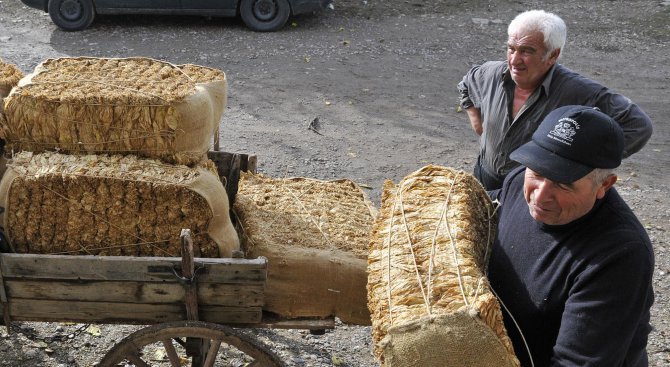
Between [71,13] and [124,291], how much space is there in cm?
906

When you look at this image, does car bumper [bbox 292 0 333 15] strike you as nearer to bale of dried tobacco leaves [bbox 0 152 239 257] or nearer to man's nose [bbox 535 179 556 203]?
bale of dried tobacco leaves [bbox 0 152 239 257]

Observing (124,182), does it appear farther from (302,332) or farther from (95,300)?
(302,332)

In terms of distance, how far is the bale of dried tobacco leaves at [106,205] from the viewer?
3.73 m

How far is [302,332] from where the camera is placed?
5.54 metres

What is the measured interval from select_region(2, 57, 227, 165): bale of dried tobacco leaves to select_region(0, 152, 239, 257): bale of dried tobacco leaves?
0.07m

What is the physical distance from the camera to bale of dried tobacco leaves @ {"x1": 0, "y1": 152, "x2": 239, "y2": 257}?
3.73 metres

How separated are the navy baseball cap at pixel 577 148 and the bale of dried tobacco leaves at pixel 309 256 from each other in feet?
4.95

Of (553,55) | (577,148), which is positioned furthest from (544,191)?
(553,55)

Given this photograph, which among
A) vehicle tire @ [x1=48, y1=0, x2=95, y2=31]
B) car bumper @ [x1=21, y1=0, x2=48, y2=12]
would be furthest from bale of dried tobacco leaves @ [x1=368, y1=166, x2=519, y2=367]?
car bumper @ [x1=21, y1=0, x2=48, y2=12]

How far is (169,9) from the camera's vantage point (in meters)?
11.8

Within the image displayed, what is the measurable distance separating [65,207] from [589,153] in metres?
2.44

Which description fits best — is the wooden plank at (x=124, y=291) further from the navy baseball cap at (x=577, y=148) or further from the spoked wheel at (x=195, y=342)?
the navy baseball cap at (x=577, y=148)

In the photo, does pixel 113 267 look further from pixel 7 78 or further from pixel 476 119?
pixel 476 119

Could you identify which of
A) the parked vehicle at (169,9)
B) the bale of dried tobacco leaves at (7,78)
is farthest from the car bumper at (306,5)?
the bale of dried tobacco leaves at (7,78)
